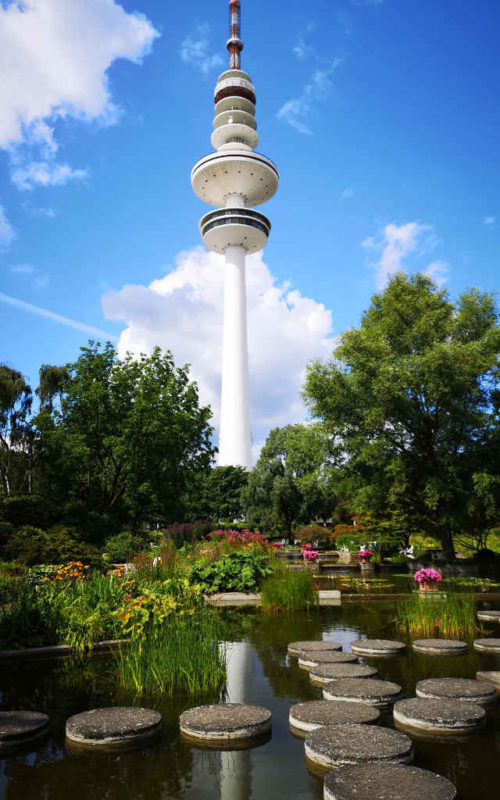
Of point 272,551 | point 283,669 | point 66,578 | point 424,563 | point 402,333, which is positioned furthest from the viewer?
point 402,333

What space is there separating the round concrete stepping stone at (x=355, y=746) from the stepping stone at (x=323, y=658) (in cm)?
227

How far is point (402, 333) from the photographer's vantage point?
25.5 meters

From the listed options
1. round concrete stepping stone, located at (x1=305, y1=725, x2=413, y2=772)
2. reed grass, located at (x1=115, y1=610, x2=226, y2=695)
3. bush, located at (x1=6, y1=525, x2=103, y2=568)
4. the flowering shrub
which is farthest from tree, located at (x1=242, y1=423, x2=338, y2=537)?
round concrete stepping stone, located at (x1=305, y1=725, x2=413, y2=772)

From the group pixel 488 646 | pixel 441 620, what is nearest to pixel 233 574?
pixel 441 620

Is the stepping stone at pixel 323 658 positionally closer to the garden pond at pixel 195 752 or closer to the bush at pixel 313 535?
the garden pond at pixel 195 752

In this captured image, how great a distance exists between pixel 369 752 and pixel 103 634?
5150 mm

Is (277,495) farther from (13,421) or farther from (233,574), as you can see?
(233,574)

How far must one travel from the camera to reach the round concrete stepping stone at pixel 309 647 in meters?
7.10

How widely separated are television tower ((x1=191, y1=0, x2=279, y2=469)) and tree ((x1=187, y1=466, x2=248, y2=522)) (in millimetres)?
9011

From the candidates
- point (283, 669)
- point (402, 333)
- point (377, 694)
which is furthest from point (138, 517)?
point (377, 694)

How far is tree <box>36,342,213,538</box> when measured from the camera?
23.1 m

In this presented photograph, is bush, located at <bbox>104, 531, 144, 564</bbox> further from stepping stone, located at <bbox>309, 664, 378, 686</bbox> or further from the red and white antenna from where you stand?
the red and white antenna

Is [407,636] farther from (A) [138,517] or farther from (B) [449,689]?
(A) [138,517]

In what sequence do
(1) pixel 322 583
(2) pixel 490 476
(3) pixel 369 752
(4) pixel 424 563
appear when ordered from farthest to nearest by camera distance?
(4) pixel 424 563, (2) pixel 490 476, (1) pixel 322 583, (3) pixel 369 752
